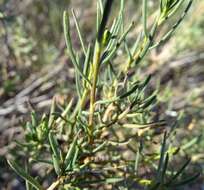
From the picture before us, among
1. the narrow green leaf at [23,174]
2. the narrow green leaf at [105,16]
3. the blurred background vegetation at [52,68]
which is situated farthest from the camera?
the blurred background vegetation at [52,68]

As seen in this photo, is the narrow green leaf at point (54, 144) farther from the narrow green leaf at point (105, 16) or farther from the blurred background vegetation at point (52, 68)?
the blurred background vegetation at point (52, 68)

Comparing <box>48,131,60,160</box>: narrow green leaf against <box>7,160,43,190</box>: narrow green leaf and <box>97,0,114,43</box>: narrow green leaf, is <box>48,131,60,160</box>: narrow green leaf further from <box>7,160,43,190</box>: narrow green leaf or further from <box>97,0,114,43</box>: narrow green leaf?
<box>97,0,114,43</box>: narrow green leaf

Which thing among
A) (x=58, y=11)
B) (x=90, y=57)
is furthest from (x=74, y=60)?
(x=58, y=11)

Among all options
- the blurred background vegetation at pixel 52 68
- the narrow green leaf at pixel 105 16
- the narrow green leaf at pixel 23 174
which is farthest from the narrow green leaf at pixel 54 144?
the blurred background vegetation at pixel 52 68

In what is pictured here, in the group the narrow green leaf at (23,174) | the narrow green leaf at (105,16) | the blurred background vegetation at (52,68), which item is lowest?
the blurred background vegetation at (52,68)

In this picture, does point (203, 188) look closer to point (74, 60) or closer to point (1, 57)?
point (1, 57)

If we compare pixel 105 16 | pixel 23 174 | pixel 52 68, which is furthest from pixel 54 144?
pixel 52 68

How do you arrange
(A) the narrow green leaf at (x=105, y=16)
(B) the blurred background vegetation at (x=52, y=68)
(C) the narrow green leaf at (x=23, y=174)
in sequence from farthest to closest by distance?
(B) the blurred background vegetation at (x=52, y=68) < (C) the narrow green leaf at (x=23, y=174) < (A) the narrow green leaf at (x=105, y=16)

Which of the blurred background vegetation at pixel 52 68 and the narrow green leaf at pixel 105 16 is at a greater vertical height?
the narrow green leaf at pixel 105 16

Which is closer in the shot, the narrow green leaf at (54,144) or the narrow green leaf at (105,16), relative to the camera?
the narrow green leaf at (105,16)
